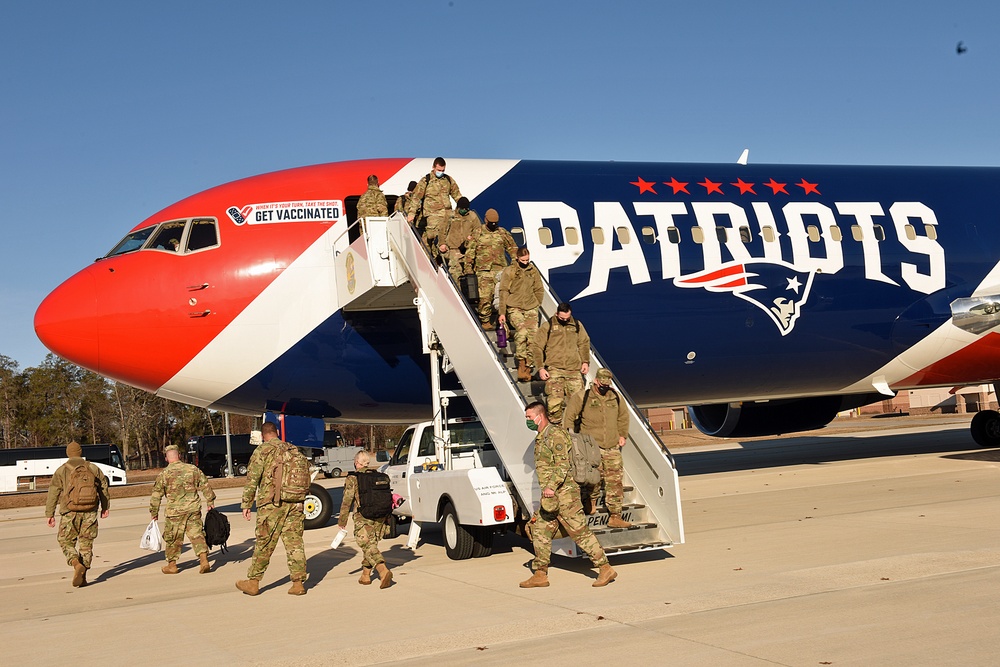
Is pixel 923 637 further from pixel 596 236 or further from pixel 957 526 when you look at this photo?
pixel 596 236

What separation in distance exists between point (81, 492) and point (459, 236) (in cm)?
609

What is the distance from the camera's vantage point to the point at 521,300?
1257 centimetres

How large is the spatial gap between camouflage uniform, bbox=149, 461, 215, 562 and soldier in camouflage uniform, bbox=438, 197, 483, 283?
449 cm

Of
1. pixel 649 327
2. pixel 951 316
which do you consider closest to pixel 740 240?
pixel 649 327

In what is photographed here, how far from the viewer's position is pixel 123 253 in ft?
52.9

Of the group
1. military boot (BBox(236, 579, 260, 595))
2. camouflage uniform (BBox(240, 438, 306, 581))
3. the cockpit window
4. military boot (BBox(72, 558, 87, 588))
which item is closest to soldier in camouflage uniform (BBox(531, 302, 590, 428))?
camouflage uniform (BBox(240, 438, 306, 581))

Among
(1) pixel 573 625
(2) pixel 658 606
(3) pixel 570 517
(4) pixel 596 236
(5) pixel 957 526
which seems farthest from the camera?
(4) pixel 596 236

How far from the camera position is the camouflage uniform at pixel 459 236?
1375 centimetres

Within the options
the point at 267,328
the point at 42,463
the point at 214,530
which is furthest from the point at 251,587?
the point at 42,463

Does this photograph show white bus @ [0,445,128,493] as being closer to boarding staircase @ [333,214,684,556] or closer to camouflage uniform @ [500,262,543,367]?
boarding staircase @ [333,214,684,556]

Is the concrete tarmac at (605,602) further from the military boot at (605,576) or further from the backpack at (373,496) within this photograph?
the backpack at (373,496)

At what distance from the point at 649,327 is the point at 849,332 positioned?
4.42 m

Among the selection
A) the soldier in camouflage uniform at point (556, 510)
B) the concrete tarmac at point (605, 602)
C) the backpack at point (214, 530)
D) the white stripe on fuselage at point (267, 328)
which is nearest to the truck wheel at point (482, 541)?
the concrete tarmac at point (605, 602)

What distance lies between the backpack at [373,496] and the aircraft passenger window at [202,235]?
6.76m
